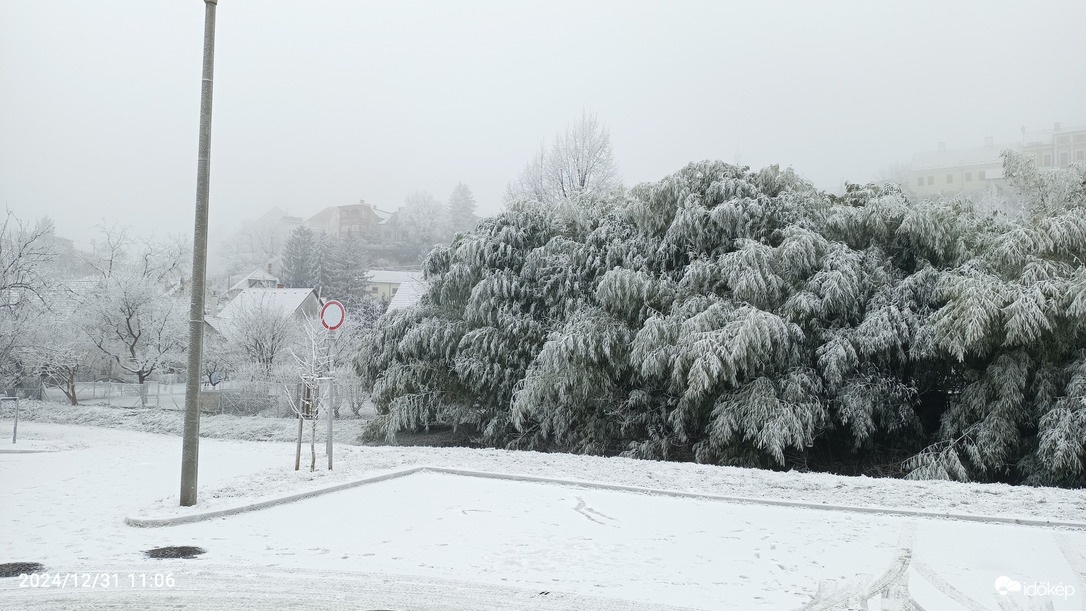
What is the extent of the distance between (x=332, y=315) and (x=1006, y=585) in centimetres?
822

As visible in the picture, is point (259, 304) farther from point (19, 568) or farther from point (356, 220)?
point (356, 220)

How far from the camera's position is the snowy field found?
16.7ft

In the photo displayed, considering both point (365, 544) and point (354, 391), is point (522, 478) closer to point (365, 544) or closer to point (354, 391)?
point (365, 544)

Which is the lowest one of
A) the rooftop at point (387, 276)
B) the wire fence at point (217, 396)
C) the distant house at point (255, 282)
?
the wire fence at point (217, 396)

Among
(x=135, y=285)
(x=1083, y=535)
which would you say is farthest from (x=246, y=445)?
(x=135, y=285)

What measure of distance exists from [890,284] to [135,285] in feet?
105

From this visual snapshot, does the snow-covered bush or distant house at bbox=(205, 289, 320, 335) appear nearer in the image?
the snow-covered bush

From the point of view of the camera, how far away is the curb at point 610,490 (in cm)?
733

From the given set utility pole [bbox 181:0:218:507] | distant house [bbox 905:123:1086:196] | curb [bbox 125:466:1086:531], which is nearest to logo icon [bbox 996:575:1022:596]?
curb [bbox 125:466:1086:531]

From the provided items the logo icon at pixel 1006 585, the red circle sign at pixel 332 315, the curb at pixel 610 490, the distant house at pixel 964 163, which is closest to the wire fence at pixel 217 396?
the red circle sign at pixel 332 315

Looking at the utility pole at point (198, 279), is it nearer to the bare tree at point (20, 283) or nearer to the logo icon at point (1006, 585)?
the logo icon at point (1006, 585)

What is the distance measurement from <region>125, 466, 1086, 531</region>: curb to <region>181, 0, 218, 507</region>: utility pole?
24.2 inches

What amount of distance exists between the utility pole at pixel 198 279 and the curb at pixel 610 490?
2.02 ft

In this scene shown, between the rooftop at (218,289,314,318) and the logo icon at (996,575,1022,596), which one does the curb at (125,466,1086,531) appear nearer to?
the logo icon at (996,575,1022,596)
